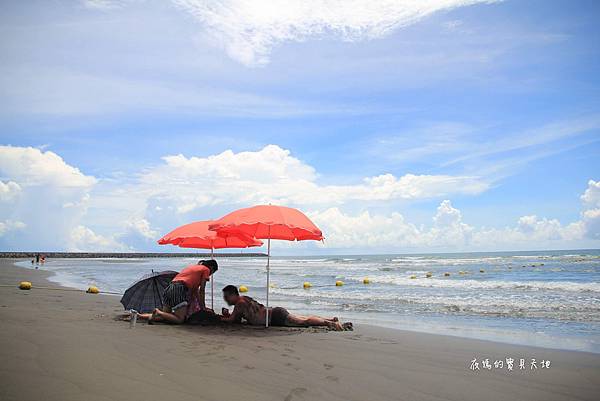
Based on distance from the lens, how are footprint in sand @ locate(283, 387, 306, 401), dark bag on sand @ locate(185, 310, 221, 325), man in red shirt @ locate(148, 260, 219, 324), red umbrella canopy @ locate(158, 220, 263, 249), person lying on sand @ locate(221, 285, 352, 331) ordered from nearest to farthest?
footprint in sand @ locate(283, 387, 306, 401) → man in red shirt @ locate(148, 260, 219, 324) → dark bag on sand @ locate(185, 310, 221, 325) → person lying on sand @ locate(221, 285, 352, 331) → red umbrella canopy @ locate(158, 220, 263, 249)

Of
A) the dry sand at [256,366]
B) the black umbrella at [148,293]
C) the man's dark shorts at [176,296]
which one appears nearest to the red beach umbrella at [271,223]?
the man's dark shorts at [176,296]

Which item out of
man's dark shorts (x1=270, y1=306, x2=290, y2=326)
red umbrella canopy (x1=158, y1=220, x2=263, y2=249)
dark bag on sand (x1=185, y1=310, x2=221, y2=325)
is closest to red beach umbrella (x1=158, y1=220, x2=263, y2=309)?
red umbrella canopy (x1=158, y1=220, x2=263, y2=249)

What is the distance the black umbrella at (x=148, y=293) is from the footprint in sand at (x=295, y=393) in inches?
228

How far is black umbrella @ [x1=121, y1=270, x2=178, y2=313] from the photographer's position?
967cm

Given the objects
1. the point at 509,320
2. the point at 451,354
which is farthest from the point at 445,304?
the point at 451,354

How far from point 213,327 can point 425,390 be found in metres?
4.94

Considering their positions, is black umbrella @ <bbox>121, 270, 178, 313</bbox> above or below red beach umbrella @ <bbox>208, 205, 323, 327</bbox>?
below

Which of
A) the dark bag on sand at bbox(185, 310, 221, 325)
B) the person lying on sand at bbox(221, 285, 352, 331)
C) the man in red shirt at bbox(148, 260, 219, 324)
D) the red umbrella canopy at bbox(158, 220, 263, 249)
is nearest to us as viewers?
the man in red shirt at bbox(148, 260, 219, 324)

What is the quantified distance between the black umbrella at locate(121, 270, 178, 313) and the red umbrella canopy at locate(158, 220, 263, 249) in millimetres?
835

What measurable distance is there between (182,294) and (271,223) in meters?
2.67

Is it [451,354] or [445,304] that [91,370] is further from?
[445,304]

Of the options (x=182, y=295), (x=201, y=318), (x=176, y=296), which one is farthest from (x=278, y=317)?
(x=176, y=296)

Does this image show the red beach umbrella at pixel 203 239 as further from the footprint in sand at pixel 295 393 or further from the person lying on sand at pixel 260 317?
the footprint in sand at pixel 295 393

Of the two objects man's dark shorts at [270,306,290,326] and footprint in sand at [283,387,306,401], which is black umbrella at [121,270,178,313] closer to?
man's dark shorts at [270,306,290,326]
